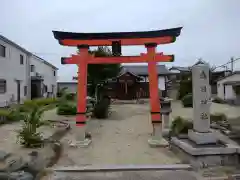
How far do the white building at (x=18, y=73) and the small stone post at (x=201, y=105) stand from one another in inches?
644

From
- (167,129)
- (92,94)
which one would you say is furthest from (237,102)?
(167,129)

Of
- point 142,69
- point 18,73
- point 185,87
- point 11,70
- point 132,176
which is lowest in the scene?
point 132,176

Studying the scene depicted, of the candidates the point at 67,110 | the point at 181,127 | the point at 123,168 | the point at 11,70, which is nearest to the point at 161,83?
the point at 67,110

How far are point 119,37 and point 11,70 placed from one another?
14.8 m

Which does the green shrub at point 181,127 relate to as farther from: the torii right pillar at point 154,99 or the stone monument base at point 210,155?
the stone monument base at point 210,155

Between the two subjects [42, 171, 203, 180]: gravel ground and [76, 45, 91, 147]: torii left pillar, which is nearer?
[42, 171, 203, 180]: gravel ground

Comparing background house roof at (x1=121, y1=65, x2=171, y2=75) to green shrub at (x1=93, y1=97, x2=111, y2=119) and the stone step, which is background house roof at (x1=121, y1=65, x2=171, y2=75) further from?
the stone step

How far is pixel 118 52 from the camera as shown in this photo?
389 inches

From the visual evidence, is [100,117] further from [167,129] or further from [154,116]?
[154,116]

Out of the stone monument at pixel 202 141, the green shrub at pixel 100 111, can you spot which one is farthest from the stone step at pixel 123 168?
the green shrub at pixel 100 111

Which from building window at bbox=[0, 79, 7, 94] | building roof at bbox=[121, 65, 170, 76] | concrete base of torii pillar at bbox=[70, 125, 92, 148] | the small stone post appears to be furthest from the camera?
building roof at bbox=[121, 65, 170, 76]

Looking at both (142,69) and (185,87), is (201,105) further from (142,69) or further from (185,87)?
(142,69)

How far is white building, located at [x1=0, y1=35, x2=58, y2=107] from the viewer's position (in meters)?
20.0

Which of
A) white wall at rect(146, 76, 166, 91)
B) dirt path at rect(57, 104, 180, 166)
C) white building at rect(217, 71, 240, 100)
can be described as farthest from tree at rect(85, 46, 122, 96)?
white wall at rect(146, 76, 166, 91)
